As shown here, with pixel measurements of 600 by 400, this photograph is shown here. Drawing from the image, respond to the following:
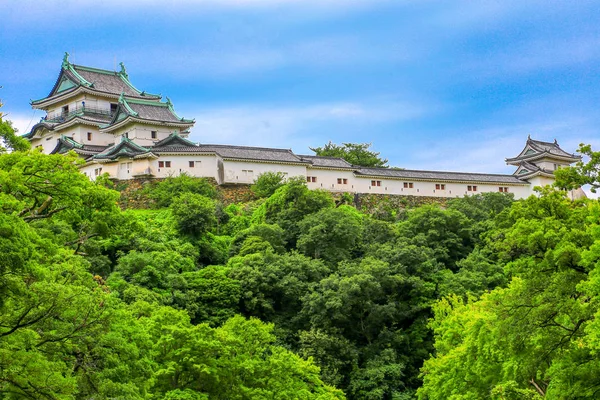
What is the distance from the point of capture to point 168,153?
50.9 metres

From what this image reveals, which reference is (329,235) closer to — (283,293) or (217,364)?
(283,293)

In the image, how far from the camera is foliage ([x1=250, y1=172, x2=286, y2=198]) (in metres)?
49.7

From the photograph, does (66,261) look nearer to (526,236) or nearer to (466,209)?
(526,236)

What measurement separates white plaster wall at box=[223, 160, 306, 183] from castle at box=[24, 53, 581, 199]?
59mm

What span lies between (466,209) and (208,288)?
17.7 meters

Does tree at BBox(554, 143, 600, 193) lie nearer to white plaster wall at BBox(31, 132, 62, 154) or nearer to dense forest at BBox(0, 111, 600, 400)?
dense forest at BBox(0, 111, 600, 400)

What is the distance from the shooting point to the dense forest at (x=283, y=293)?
16188 millimetres

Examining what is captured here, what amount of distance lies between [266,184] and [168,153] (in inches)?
240

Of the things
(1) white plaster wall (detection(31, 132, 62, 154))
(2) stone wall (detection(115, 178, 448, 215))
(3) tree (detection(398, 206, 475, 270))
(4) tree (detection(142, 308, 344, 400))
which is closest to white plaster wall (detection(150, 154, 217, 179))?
(2) stone wall (detection(115, 178, 448, 215))

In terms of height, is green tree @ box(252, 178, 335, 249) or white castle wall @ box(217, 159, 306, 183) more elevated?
white castle wall @ box(217, 159, 306, 183)

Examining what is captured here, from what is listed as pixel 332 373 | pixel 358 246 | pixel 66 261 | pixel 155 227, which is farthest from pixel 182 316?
pixel 358 246

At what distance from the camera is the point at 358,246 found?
4456cm

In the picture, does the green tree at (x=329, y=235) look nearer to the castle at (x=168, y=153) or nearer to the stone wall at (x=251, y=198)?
the stone wall at (x=251, y=198)

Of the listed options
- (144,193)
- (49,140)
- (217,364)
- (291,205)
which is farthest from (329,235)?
(49,140)
